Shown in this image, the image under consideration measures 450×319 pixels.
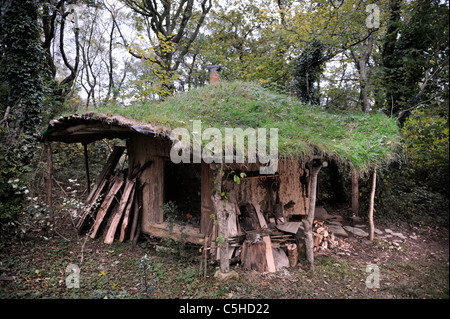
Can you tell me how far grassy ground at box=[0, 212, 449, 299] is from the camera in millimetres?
4266

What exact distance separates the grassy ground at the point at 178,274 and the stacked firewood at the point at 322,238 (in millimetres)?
262

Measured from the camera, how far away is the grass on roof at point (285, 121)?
16.6 ft

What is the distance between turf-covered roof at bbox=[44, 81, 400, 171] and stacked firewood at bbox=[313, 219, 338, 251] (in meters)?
2.17

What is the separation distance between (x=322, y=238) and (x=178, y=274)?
12.7 ft

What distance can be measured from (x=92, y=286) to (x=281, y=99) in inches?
280

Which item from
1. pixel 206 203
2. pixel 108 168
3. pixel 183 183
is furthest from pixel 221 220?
pixel 183 183

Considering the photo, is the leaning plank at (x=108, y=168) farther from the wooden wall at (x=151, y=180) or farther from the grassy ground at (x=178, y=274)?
the grassy ground at (x=178, y=274)

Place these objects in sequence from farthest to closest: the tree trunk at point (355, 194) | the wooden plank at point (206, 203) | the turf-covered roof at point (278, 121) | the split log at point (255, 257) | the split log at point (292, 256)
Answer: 1. the tree trunk at point (355, 194)
2. the wooden plank at point (206, 203)
3. the split log at point (292, 256)
4. the split log at point (255, 257)
5. the turf-covered roof at point (278, 121)

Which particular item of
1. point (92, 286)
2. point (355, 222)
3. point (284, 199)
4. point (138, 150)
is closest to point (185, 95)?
point (138, 150)

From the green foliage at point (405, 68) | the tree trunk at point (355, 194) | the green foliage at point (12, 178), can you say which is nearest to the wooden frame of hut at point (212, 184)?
the green foliage at point (12, 178)

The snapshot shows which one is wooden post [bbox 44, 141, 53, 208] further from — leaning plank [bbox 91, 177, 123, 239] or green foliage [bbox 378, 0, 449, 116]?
green foliage [bbox 378, 0, 449, 116]

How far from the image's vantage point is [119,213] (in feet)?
21.3

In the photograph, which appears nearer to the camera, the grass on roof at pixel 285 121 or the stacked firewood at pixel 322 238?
the grass on roof at pixel 285 121

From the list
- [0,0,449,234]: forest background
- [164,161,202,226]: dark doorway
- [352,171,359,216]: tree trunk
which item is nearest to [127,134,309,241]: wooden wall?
[0,0,449,234]: forest background
